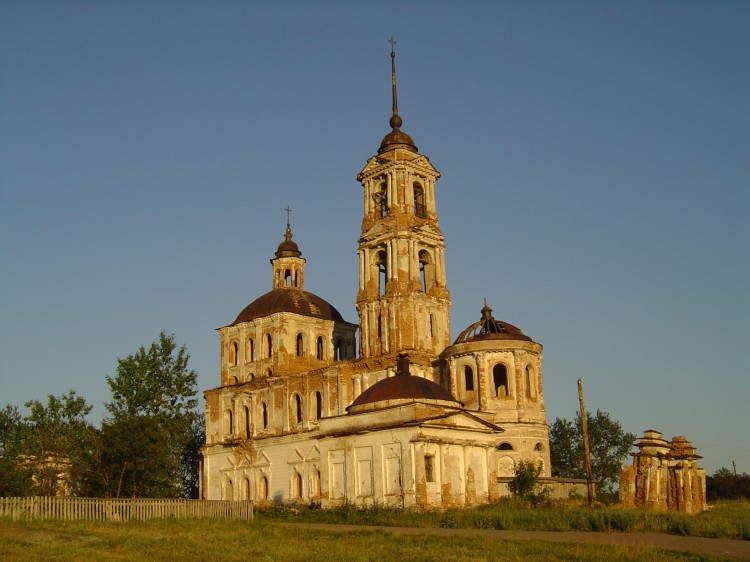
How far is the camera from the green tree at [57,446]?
44.0 metres

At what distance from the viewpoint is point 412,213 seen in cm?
5106

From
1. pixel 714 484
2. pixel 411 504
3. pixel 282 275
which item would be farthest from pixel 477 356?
pixel 714 484

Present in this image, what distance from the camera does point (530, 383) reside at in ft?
152

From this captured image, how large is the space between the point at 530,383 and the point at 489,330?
3527mm

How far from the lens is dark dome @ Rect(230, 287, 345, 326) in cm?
5572

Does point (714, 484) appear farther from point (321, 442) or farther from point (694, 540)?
point (694, 540)

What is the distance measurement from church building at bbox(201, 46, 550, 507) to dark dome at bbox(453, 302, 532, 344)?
3.0 inches

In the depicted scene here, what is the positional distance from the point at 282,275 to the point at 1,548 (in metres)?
40.8

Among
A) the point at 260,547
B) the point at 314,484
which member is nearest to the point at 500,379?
the point at 314,484

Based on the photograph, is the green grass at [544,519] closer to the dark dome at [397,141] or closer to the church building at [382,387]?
the church building at [382,387]

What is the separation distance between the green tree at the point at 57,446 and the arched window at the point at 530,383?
2278 centimetres

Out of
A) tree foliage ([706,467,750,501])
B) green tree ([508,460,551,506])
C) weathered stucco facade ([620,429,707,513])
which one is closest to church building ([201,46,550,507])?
green tree ([508,460,551,506])

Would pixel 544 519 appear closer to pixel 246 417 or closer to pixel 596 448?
pixel 246 417

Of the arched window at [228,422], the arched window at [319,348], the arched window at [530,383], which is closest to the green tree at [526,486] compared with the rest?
the arched window at [530,383]
